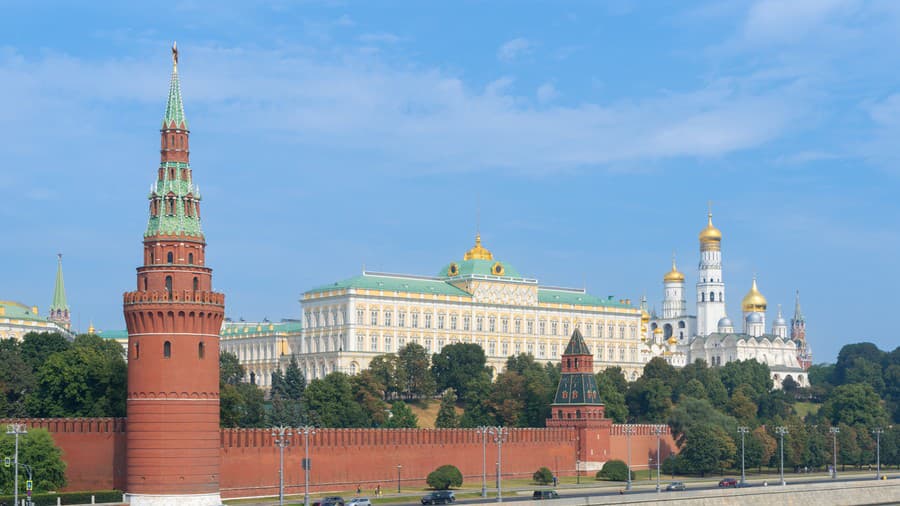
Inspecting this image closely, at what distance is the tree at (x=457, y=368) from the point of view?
160m

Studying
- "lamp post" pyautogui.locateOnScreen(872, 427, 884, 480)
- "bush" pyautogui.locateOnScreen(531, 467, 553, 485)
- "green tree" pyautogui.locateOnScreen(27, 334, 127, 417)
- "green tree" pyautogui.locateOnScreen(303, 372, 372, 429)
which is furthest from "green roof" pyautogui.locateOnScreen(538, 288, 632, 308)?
"green tree" pyautogui.locateOnScreen(27, 334, 127, 417)

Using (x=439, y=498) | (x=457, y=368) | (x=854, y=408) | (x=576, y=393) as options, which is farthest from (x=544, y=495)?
(x=854, y=408)

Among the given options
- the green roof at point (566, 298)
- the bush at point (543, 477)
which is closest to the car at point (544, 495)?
the bush at point (543, 477)

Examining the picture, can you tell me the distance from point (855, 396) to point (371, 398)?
55.4 m

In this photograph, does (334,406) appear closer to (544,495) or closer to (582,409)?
(582,409)

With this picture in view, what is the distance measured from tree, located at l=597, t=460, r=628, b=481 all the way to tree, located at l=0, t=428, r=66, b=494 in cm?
4926

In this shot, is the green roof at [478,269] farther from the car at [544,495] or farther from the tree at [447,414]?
the car at [544,495]

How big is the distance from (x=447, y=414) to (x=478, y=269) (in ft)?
149

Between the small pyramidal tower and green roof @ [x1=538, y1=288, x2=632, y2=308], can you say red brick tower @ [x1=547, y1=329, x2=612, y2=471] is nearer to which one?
the small pyramidal tower

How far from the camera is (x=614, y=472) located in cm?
12031

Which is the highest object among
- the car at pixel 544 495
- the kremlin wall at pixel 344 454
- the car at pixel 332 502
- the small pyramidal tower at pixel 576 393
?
the small pyramidal tower at pixel 576 393

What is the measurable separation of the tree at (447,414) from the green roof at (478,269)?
118ft

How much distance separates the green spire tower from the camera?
8519 cm

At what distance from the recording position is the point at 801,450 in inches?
5404
